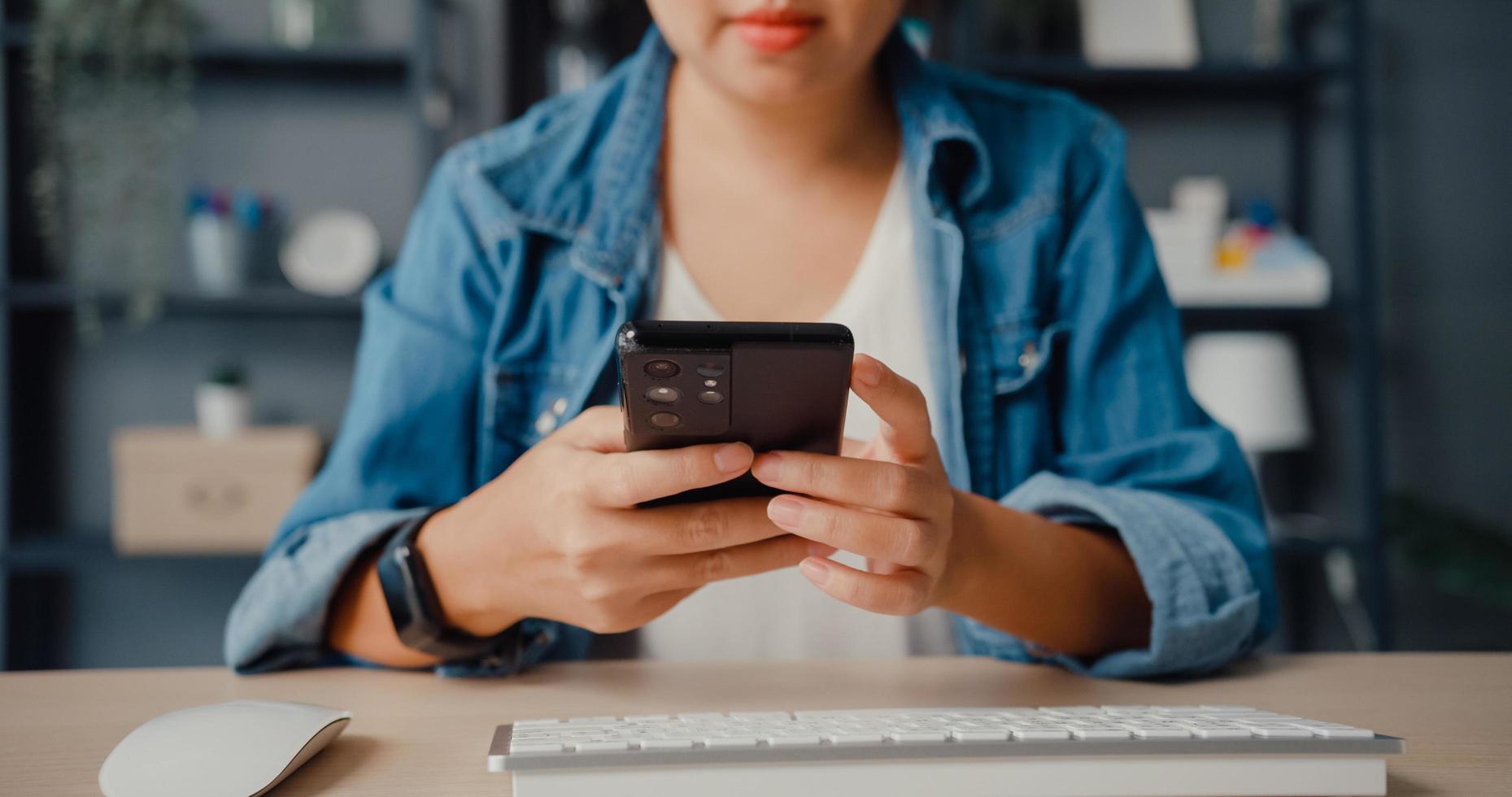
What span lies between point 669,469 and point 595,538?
0.08m

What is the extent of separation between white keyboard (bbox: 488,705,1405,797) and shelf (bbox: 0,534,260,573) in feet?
6.22

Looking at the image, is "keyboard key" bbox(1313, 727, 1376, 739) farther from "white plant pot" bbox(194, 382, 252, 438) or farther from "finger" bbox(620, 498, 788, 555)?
"white plant pot" bbox(194, 382, 252, 438)

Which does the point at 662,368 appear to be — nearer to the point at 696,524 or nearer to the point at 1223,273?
the point at 696,524

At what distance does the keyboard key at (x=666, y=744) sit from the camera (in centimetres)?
42

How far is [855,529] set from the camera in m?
0.52

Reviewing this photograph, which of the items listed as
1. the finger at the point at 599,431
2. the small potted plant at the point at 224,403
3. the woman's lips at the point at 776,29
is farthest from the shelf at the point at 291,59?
the finger at the point at 599,431

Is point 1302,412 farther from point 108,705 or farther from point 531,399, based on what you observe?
point 108,705

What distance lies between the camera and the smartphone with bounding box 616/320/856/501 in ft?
1.44

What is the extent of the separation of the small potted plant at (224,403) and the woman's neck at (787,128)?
1.49 metres

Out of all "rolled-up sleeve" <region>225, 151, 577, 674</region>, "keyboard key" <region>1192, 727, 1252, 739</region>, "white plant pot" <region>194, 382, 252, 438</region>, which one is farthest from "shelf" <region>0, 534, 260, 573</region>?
"keyboard key" <region>1192, 727, 1252, 739</region>

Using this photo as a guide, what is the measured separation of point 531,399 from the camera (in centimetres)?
90

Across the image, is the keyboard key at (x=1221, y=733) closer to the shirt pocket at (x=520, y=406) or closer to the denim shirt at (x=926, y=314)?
the denim shirt at (x=926, y=314)

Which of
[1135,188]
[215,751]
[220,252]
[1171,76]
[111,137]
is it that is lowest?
[215,751]

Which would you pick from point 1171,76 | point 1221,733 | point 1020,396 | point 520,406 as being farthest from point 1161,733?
point 1171,76
